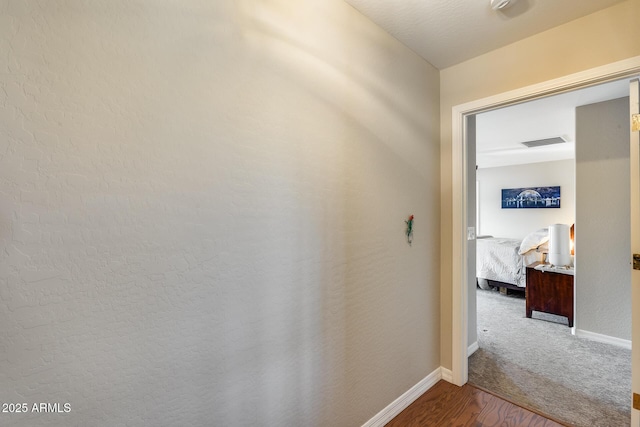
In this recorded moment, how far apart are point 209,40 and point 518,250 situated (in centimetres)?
491

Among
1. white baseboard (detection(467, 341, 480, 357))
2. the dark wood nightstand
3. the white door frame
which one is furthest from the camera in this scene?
the dark wood nightstand

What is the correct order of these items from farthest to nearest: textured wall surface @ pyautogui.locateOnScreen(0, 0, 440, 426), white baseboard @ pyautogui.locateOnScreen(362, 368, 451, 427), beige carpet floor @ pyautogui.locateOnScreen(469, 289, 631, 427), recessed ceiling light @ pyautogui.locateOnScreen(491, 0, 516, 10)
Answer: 1. beige carpet floor @ pyautogui.locateOnScreen(469, 289, 631, 427)
2. white baseboard @ pyautogui.locateOnScreen(362, 368, 451, 427)
3. recessed ceiling light @ pyautogui.locateOnScreen(491, 0, 516, 10)
4. textured wall surface @ pyautogui.locateOnScreen(0, 0, 440, 426)

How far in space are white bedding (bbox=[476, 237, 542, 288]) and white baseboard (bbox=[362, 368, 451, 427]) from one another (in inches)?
111

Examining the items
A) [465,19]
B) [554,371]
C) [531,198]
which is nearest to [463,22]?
[465,19]

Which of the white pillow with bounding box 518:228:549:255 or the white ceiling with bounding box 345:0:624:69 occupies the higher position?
the white ceiling with bounding box 345:0:624:69

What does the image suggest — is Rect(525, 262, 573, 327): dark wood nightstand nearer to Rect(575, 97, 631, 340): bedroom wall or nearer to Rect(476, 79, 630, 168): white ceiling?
Rect(575, 97, 631, 340): bedroom wall

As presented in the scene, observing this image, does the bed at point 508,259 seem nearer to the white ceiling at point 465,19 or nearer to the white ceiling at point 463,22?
the white ceiling at point 463,22

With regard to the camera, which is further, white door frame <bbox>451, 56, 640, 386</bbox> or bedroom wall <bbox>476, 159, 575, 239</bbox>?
bedroom wall <bbox>476, 159, 575, 239</bbox>

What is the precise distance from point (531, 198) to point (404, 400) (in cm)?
650

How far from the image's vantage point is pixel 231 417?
3.75ft

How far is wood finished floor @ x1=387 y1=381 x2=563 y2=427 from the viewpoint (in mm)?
1820

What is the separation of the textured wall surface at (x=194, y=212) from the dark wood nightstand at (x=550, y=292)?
2.71m

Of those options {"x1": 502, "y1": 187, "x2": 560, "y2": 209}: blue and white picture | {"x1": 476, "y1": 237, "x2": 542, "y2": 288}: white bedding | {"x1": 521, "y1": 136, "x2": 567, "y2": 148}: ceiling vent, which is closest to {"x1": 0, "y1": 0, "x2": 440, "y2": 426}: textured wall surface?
{"x1": 476, "y1": 237, "x2": 542, "y2": 288}: white bedding

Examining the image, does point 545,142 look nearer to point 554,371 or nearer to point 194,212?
point 554,371
